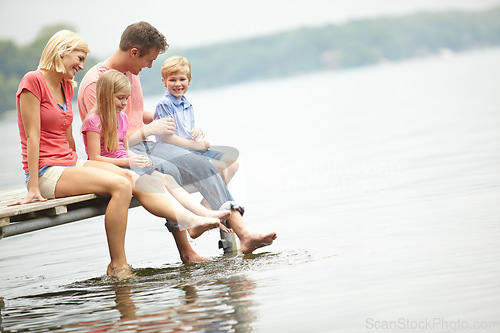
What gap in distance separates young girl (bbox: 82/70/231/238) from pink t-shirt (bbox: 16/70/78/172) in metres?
0.14

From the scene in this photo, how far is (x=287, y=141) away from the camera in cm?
1825

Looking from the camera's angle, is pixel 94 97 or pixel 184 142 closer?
pixel 94 97

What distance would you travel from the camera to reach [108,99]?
5.41 m

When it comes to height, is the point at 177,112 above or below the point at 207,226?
above

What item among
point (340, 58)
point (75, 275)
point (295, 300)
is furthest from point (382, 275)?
point (340, 58)

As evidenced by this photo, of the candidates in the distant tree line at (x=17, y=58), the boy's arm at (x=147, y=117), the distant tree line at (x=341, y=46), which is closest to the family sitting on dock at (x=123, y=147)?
the boy's arm at (x=147, y=117)

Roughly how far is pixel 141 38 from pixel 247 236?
148 centimetres

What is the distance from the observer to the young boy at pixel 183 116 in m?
5.83

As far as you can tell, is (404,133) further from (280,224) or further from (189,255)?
(189,255)

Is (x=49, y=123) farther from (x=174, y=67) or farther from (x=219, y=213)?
(x=219, y=213)

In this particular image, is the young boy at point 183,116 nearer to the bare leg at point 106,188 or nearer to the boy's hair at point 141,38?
the boy's hair at point 141,38

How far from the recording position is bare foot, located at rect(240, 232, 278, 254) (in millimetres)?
5508

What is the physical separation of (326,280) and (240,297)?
532mm

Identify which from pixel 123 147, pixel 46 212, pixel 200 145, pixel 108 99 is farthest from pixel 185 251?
pixel 108 99
